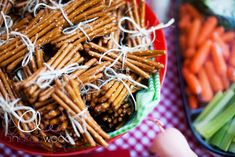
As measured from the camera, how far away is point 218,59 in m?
1.16

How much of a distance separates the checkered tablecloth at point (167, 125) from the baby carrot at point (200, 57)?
0.05 meters

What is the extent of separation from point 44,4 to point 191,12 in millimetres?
517

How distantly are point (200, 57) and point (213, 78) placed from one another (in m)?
0.07

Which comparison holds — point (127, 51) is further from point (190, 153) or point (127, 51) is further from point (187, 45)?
point (187, 45)

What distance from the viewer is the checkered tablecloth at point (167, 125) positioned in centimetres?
104

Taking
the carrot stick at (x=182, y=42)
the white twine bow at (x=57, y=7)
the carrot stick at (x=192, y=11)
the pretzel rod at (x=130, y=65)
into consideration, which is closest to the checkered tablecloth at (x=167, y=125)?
the carrot stick at (x=182, y=42)

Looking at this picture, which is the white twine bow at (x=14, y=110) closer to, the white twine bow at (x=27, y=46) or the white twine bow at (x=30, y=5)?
the white twine bow at (x=27, y=46)

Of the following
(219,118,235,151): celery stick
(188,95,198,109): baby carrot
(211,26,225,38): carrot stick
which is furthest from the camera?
(211,26,225,38): carrot stick

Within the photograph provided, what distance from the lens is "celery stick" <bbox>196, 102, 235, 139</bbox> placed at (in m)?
1.03

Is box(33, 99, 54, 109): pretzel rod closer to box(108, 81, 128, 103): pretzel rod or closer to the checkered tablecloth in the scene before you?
box(108, 81, 128, 103): pretzel rod

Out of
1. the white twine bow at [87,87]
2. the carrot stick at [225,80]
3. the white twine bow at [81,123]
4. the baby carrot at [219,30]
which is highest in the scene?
the white twine bow at [87,87]

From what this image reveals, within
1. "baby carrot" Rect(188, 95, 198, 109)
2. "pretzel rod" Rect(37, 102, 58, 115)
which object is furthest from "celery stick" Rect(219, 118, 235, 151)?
"pretzel rod" Rect(37, 102, 58, 115)

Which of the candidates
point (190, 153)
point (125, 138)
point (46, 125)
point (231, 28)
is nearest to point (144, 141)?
point (125, 138)

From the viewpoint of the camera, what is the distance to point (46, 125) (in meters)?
0.82
